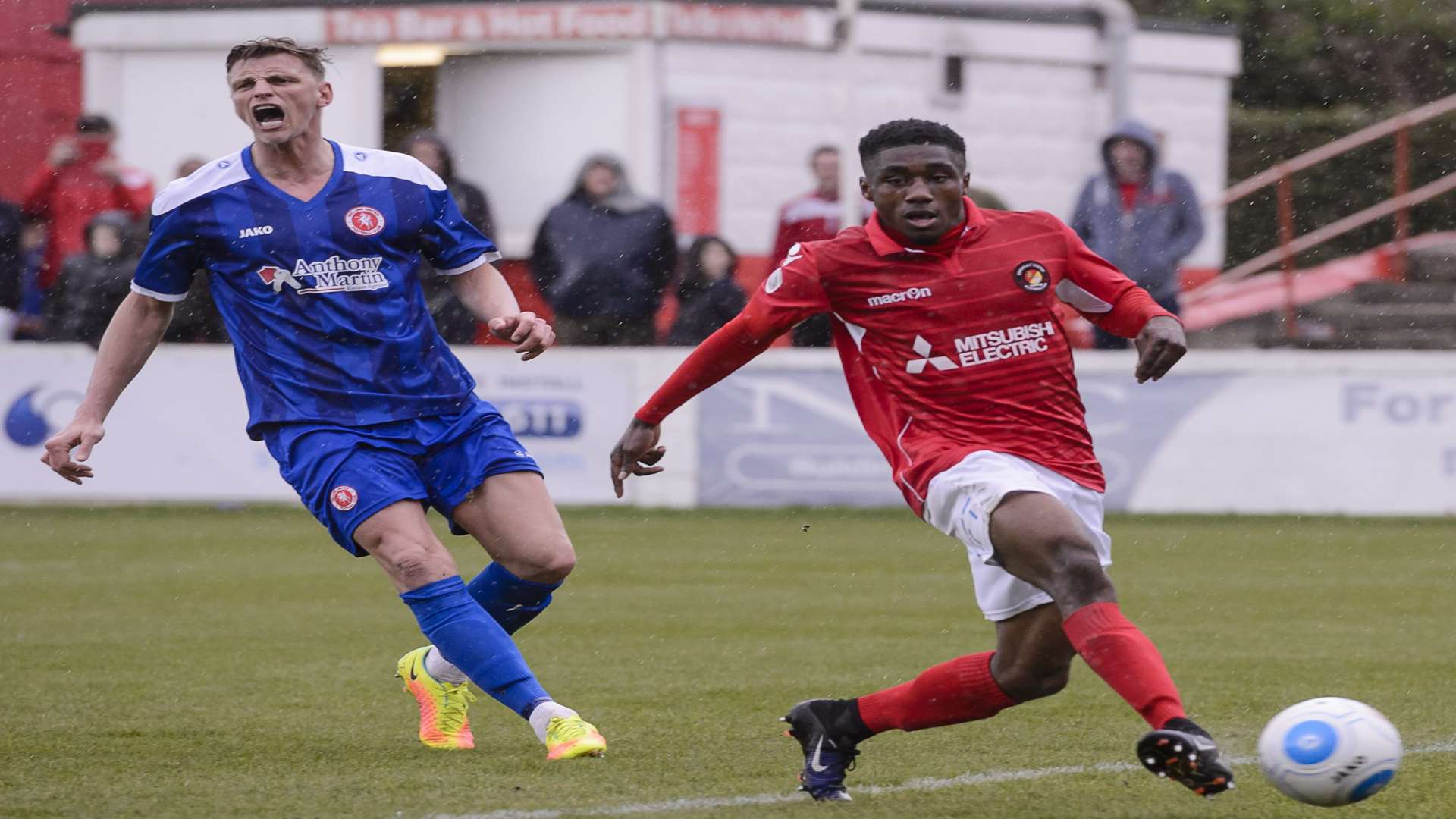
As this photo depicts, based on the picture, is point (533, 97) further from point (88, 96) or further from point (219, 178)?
point (219, 178)

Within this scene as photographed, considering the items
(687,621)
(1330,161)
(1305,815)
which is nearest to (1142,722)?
(1305,815)

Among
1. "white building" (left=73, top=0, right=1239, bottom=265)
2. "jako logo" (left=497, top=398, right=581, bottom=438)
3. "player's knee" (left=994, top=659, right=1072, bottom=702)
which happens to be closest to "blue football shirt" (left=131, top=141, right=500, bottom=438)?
"player's knee" (left=994, top=659, right=1072, bottom=702)

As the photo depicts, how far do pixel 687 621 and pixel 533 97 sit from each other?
11.2 meters

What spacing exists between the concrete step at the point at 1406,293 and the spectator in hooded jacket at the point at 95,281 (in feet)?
35.5

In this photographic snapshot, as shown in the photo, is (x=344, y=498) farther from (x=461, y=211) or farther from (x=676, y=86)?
(x=676, y=86)

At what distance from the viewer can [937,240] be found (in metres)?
5.56

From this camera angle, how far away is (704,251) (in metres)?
15.1

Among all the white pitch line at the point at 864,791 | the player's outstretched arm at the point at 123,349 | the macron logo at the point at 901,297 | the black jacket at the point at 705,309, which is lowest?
the white pitch line at the point at 864,791

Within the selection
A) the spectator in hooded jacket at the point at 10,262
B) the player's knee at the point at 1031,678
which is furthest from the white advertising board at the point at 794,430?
the player's knee at the point at 1031,678

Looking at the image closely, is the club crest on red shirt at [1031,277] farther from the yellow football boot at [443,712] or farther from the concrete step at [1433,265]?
the concrete step at [1433,265]

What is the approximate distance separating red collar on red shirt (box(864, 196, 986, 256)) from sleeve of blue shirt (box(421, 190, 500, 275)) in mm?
1245

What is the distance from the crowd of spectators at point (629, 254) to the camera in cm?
1424

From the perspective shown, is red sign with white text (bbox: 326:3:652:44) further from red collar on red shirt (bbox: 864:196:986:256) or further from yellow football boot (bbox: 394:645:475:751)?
red collar on red shirt (bbox: 864:196:986:256)

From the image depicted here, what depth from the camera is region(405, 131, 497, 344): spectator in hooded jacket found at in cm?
1344
